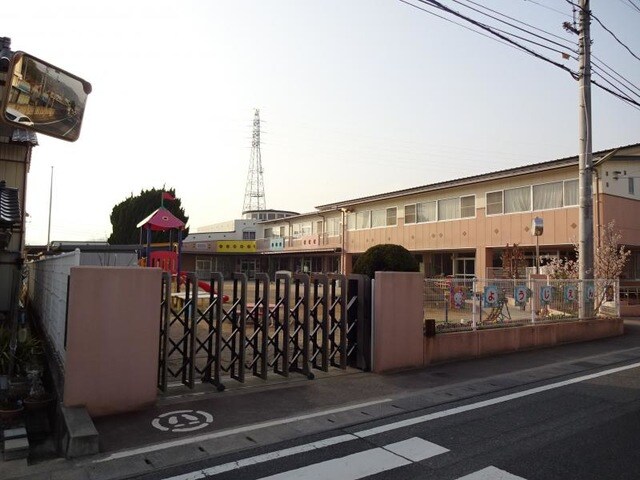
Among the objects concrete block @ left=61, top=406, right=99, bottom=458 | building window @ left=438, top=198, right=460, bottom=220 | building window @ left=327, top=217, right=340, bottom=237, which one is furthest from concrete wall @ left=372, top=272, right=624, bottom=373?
building window @ left=327, top=217, right=340, bottom=237

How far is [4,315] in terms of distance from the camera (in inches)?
419

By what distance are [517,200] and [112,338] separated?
895 inches

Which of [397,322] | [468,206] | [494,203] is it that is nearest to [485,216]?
[494,203]

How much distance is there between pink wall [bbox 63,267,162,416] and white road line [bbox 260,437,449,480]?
244 centimetres

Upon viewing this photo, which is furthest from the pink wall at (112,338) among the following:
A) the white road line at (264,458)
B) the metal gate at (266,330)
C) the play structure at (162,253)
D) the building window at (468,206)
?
the building window at (468,206)

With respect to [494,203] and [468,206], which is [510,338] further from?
[468,206]

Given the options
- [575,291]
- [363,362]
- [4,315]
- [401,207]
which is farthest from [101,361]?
[401,207]

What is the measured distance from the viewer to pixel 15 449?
14.7ft

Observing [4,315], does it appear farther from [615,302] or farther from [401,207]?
[401,207]

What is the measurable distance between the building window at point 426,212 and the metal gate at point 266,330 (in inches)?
846

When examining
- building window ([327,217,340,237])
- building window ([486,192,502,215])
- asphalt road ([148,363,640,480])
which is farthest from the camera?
building window ([327,217,340,237])

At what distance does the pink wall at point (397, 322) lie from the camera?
26.6 ft

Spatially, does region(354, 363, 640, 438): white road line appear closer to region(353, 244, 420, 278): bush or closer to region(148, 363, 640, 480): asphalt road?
region(148, 363, 640, 480): asphalt road

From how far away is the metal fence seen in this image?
30.7 ft
